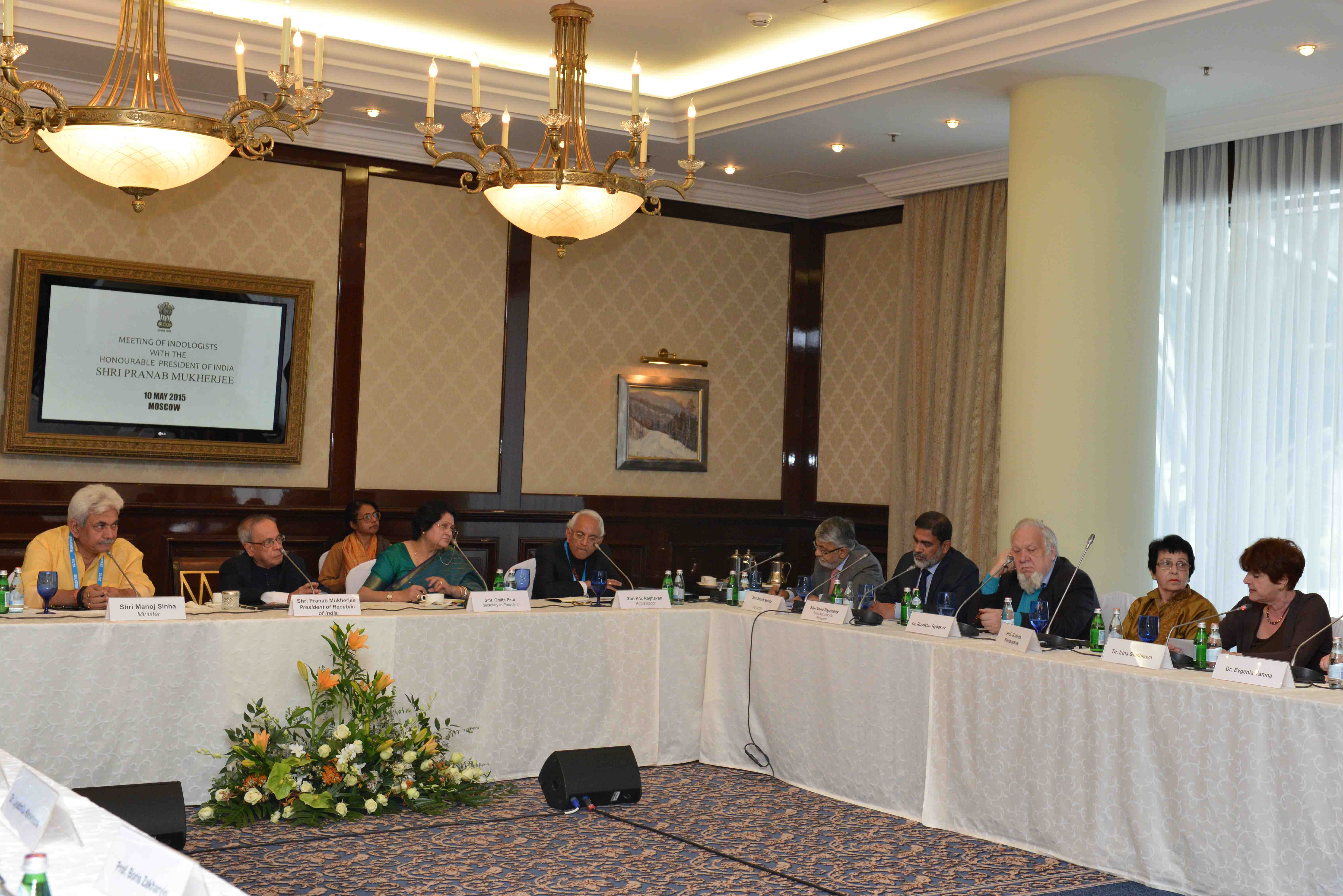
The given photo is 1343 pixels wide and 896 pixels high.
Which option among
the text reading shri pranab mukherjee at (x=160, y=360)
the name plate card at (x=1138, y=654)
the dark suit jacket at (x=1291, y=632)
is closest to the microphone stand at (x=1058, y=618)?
the name plate card at (x=1138, y=654)

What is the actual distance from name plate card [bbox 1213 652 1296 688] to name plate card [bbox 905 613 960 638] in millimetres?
1019

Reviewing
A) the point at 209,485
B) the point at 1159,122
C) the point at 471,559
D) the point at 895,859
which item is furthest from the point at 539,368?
the point at 895,859

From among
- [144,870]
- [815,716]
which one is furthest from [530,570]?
[144,870]

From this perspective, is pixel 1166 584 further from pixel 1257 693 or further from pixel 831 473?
pixel 831 473

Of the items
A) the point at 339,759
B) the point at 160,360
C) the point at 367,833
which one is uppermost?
the point at 160,360

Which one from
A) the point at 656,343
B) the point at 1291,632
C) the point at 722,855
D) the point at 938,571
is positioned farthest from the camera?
the point at 656,343

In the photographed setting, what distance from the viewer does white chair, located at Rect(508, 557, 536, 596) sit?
5.54 m

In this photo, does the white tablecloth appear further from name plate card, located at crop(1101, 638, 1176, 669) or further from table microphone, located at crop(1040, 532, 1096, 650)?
table microphone, located at crop(1040, 532, 1096, 650)

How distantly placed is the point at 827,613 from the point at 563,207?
1.94 meters

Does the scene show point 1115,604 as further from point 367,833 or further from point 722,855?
point 367,833

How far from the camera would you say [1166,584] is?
16.5 feet

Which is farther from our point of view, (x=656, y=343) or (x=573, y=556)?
(x=656, y=343)

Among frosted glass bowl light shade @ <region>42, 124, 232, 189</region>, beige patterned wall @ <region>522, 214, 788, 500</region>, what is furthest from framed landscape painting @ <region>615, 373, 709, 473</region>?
frosted glass bowl light shade @ <region>42, 124, 232, 189</region>

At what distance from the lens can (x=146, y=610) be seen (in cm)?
452
